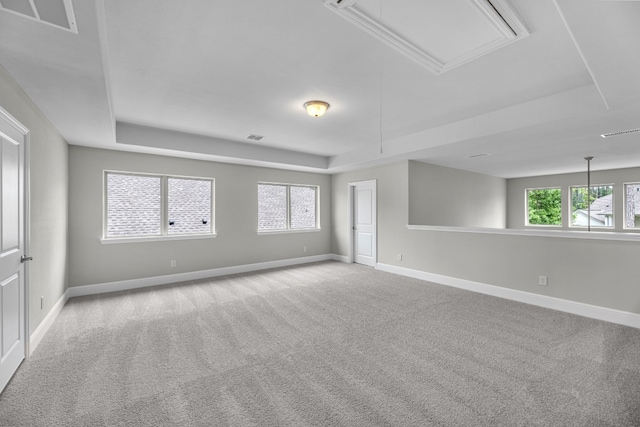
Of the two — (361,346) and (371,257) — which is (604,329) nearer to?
(361,346)

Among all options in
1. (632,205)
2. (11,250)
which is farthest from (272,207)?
(632,205)

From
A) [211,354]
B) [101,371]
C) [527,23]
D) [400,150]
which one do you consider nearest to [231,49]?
[527,23]

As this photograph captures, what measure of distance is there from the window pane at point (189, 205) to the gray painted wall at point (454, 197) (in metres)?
4.15

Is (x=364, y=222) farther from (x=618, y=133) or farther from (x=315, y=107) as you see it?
(x=618, y=133)

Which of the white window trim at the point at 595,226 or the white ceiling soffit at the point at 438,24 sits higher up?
the white ceiling soffit at the point at 438,24

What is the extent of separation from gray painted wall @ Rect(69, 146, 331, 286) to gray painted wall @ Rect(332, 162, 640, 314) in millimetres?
2072

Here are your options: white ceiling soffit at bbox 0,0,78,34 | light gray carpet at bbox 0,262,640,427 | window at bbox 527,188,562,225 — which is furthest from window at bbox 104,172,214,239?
Answer: window at bbox 527,188,562,225

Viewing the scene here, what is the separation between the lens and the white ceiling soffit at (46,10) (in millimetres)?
1443

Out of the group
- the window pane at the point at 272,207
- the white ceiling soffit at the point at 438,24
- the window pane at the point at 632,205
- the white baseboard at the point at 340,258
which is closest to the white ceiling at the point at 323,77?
the white ceiling soffit at the point at 438,24

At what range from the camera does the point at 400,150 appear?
517cm

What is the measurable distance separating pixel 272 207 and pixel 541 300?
205 inches

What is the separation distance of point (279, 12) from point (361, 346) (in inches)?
114

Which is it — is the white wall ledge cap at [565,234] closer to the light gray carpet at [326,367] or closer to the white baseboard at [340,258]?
the light gray carpet at [326,367]

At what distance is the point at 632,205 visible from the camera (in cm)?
696
